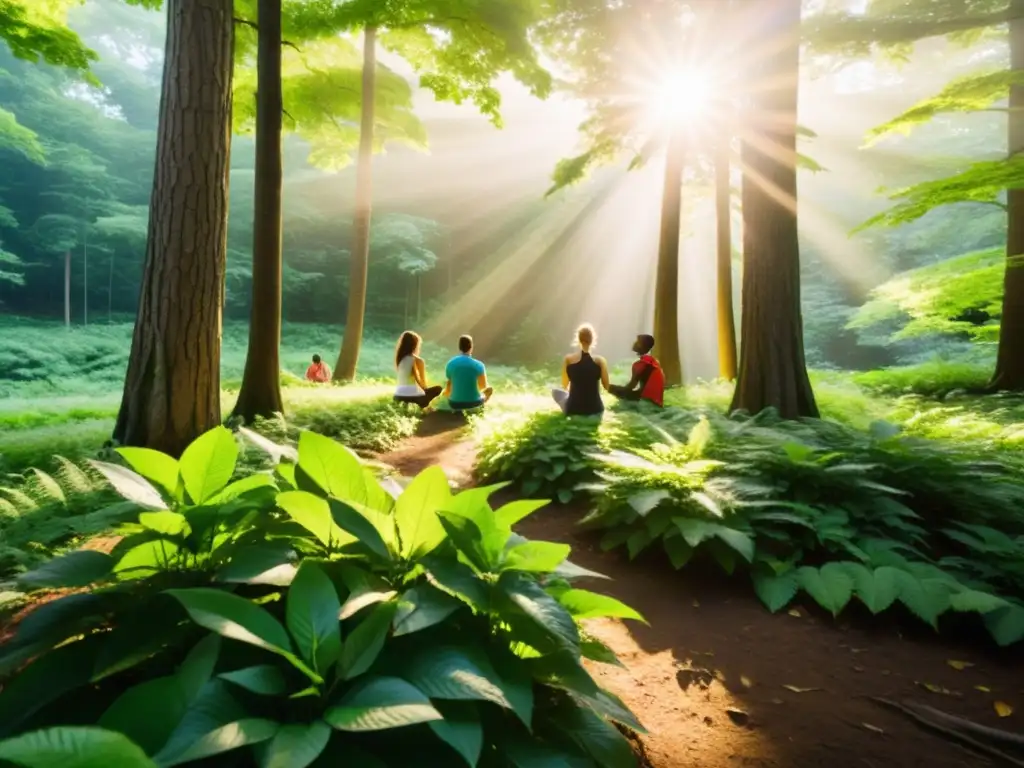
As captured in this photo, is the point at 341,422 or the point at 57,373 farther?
the point at 57,373

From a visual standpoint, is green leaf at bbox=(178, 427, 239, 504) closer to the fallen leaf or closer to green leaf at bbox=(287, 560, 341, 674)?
green leaf at bbox=(287, 560, 341, 674)

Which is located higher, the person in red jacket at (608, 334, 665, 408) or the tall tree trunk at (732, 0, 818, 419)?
the tall tree trunk at (732, 0, 818, 419)

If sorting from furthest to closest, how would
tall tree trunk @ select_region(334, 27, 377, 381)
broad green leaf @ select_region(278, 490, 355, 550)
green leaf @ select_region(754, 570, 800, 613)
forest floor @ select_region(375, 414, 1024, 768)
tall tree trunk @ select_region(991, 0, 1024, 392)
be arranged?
tall tree trunk @ select_region(334, 27, 377, 381) → tall tree trunk @ select_region(991, 0, 1024, 392) → green leaf @ select_region(754, 570, 800, 613) → forest floor @ select_region(375, 414, 1024, 768) → broad green leaf @ select_region(278, 490, 355, 550)

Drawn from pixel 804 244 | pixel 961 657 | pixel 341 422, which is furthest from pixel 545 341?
pixel 961 657

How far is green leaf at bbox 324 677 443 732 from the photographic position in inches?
37.3

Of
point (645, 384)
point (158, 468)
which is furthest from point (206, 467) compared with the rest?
point (645, 384)

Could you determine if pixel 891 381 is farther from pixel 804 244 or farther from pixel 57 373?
pixel 804 244

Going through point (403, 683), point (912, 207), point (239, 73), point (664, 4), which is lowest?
point (403, 683)

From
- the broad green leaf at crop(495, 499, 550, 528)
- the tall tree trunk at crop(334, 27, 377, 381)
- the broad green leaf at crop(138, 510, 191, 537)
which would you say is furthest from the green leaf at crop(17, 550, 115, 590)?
the tall tree trunk at crop(334, 27, 377, 381)

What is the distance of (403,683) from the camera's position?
1046 mm

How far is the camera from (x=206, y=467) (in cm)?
155

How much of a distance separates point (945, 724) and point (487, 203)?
140 feet

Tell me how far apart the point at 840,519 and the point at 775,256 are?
4.27 meters

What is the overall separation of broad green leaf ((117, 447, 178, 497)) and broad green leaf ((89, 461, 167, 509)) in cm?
3
